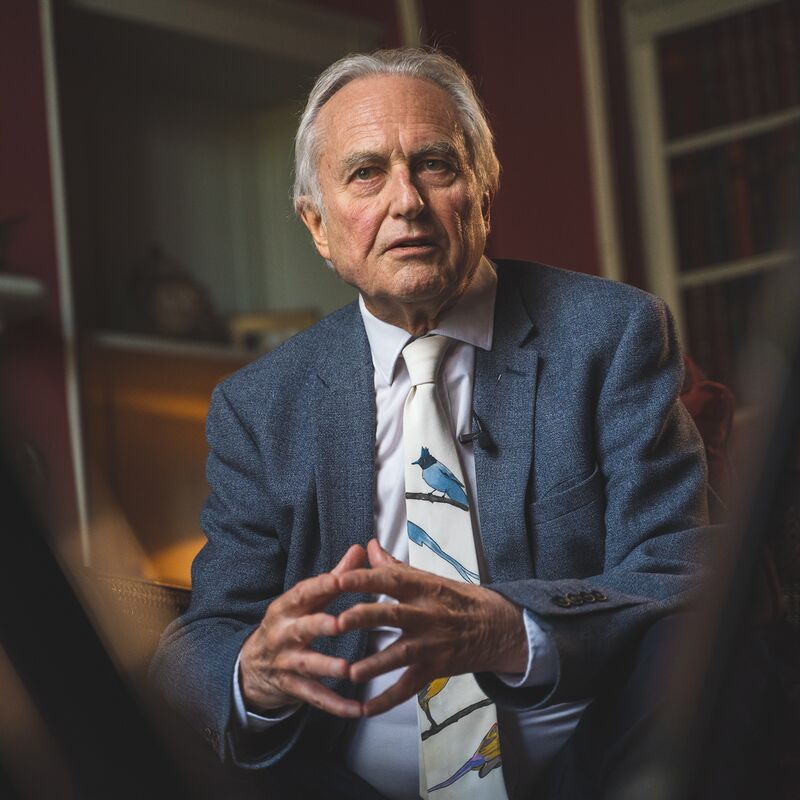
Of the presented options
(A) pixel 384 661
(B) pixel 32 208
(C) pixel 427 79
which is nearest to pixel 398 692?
(A) pixel 384 661

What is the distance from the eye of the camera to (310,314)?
16.6ft

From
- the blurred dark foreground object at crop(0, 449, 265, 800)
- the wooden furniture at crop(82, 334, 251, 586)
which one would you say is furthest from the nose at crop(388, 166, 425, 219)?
the wooden furniture at crop(82, 334, 251, 586)

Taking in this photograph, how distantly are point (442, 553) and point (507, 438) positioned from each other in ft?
0.59

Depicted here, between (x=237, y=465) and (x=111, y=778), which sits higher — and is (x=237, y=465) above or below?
above

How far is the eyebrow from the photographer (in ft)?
5.82

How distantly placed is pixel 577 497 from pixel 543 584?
0.79 ft

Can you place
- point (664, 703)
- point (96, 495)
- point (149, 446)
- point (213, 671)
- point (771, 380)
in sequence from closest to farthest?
point (771, 380) < point (664, 703) < point (213, 671) < point (96, 495) < point (149, 446)

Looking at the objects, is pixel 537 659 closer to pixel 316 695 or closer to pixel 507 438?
pixel 316 695

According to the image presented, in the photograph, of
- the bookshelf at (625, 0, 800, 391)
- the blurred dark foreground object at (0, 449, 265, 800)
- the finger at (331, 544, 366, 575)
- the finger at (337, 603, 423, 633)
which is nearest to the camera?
the blurred dark foreground object at (0, 449, 265, 800)

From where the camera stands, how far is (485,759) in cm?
152

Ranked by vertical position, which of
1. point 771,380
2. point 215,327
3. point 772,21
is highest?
point 772,21

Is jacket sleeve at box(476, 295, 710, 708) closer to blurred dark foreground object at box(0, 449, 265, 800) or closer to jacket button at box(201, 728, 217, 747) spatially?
jacket button at box(201, 728, 217, 747)

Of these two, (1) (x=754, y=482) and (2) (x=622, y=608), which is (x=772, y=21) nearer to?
(2) (x=622, y=608)

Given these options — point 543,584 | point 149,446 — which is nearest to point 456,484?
point 543,584
